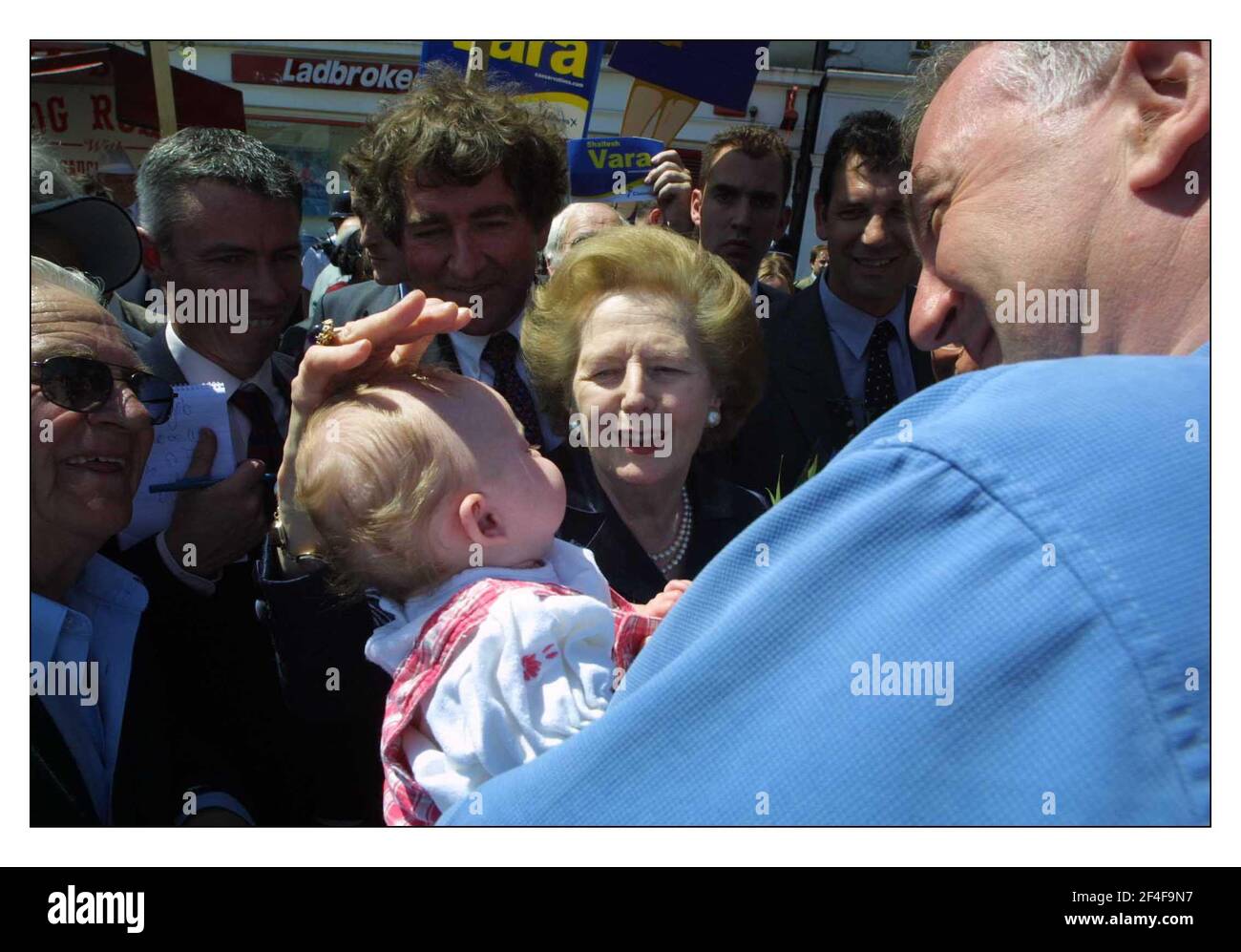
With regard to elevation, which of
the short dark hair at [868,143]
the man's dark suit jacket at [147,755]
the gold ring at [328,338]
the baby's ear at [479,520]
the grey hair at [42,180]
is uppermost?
the short dark hair at [868,143]

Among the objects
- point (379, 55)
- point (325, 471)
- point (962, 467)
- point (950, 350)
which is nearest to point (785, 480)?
point (950, 350)

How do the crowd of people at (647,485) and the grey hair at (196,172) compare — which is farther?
the grey hair at (196,172)

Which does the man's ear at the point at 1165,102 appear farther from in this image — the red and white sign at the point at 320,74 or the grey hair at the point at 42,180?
the red and white sign at the point at 320,74

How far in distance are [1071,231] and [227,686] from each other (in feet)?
6.37

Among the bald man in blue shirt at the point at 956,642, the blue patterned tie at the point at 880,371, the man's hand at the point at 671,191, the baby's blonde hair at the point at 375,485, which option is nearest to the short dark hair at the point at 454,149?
the baby's blonde hair at the point at 375,485

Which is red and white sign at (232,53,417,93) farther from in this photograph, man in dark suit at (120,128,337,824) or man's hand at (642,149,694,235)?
man in dark suit at (120,128,337,824)

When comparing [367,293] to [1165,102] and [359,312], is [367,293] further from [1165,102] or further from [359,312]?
[1165,102]

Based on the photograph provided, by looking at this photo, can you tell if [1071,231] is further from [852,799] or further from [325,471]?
[325,471]

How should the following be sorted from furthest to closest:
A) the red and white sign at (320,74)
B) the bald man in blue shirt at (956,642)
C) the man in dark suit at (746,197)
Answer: the red and white sign at (320,74), the man in dark suit at (746,197), the bald man in blue shirt at (956,642)

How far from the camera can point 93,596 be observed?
2.15 metres

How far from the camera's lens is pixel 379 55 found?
20.7 ft

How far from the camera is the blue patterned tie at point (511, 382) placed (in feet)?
9.39

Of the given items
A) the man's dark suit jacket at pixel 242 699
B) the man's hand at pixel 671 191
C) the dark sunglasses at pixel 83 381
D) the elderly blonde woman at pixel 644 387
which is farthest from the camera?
the man's hand at pixel 671 191

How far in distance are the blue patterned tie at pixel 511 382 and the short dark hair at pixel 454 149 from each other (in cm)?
41
